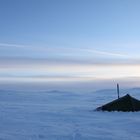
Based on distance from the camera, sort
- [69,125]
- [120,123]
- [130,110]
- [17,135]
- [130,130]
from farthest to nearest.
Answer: [130,110], [120,123], [69,125], [130,130], [17,135]

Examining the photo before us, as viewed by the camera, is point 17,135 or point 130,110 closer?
point 17,135

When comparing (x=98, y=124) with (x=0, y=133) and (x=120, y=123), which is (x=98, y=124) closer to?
(x=120, y=123)

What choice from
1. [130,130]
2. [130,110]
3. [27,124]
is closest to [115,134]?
[130,130]

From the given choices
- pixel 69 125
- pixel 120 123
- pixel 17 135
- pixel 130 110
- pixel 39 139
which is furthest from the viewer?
pixel 130 110

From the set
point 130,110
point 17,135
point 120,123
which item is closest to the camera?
point 17,135

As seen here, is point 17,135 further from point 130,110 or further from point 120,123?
point 130,110

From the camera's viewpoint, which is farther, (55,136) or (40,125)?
(40,125)

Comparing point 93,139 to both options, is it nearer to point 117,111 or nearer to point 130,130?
point 130,130

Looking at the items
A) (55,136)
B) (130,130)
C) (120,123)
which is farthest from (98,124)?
(55,136)

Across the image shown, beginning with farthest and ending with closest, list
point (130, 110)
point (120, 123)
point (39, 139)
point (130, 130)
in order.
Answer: point (130, 110) → point (120, 123) → point (130, 130) → point (39, 139)
